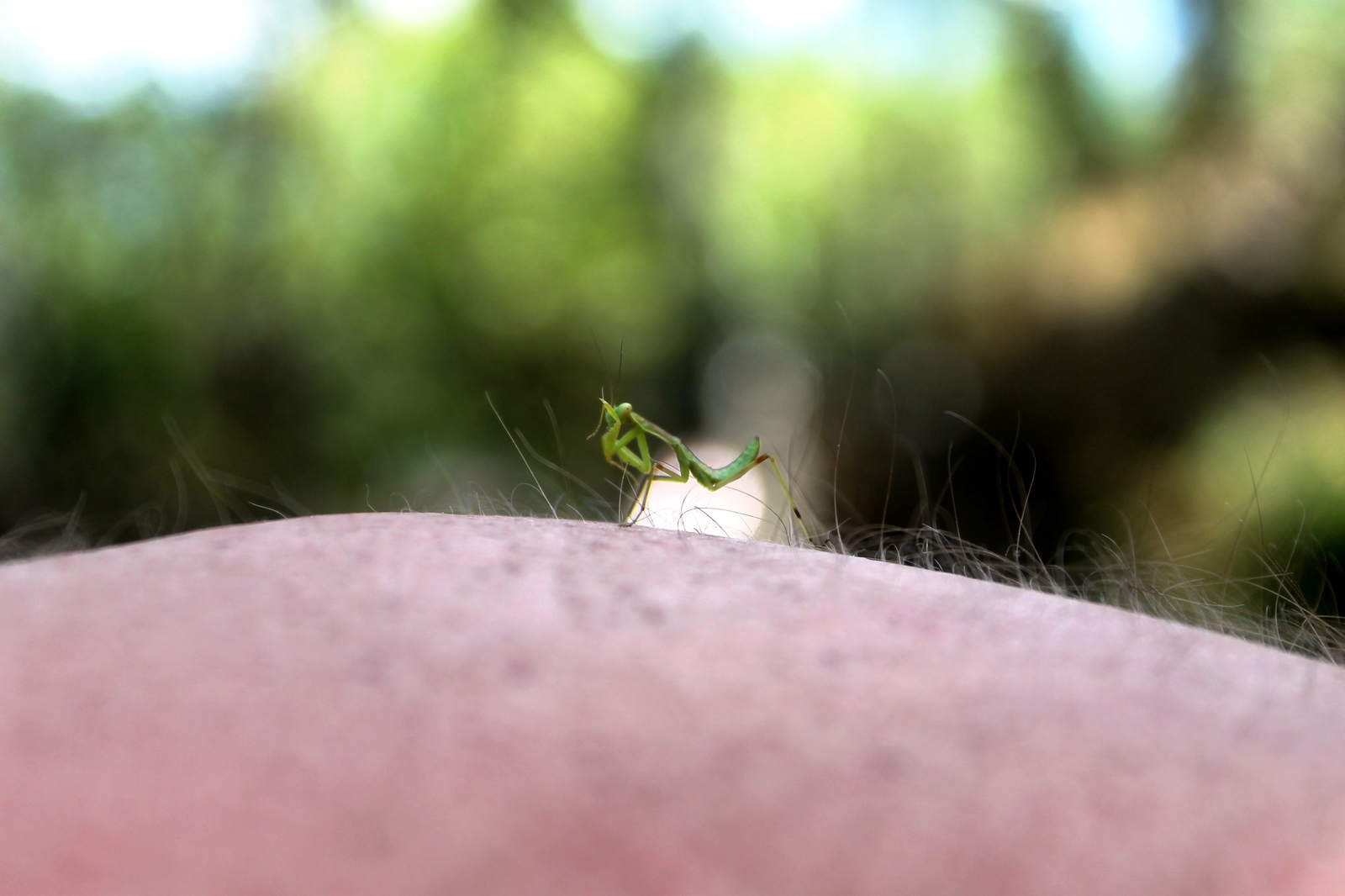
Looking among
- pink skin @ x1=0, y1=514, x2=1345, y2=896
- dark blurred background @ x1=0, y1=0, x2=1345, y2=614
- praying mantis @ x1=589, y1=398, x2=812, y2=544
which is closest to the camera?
pink skin @ x1=0, y1=514, x2=1345, y2=896

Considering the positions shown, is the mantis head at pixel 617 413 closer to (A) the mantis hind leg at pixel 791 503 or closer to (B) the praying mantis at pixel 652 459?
(B) the praying mantis at pixel 652 459

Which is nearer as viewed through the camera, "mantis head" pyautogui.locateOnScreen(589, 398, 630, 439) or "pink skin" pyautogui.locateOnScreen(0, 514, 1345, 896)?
"pink skin" pyautogui.locateOnScreen(0, 514, 1345, 896)

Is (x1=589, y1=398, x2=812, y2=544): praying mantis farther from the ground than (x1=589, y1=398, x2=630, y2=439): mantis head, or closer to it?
closer to it

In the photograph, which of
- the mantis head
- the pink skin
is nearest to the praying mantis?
the mantis head

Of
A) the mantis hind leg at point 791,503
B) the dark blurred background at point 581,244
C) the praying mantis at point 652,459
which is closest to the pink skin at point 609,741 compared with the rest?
the mantis hind leg at point 791,503

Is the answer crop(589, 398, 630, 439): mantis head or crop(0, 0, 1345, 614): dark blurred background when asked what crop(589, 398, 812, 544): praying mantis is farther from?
crop(0, 0, 1345, 614): dark blurred background

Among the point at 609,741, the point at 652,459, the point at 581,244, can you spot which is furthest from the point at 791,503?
the point at 581,244
